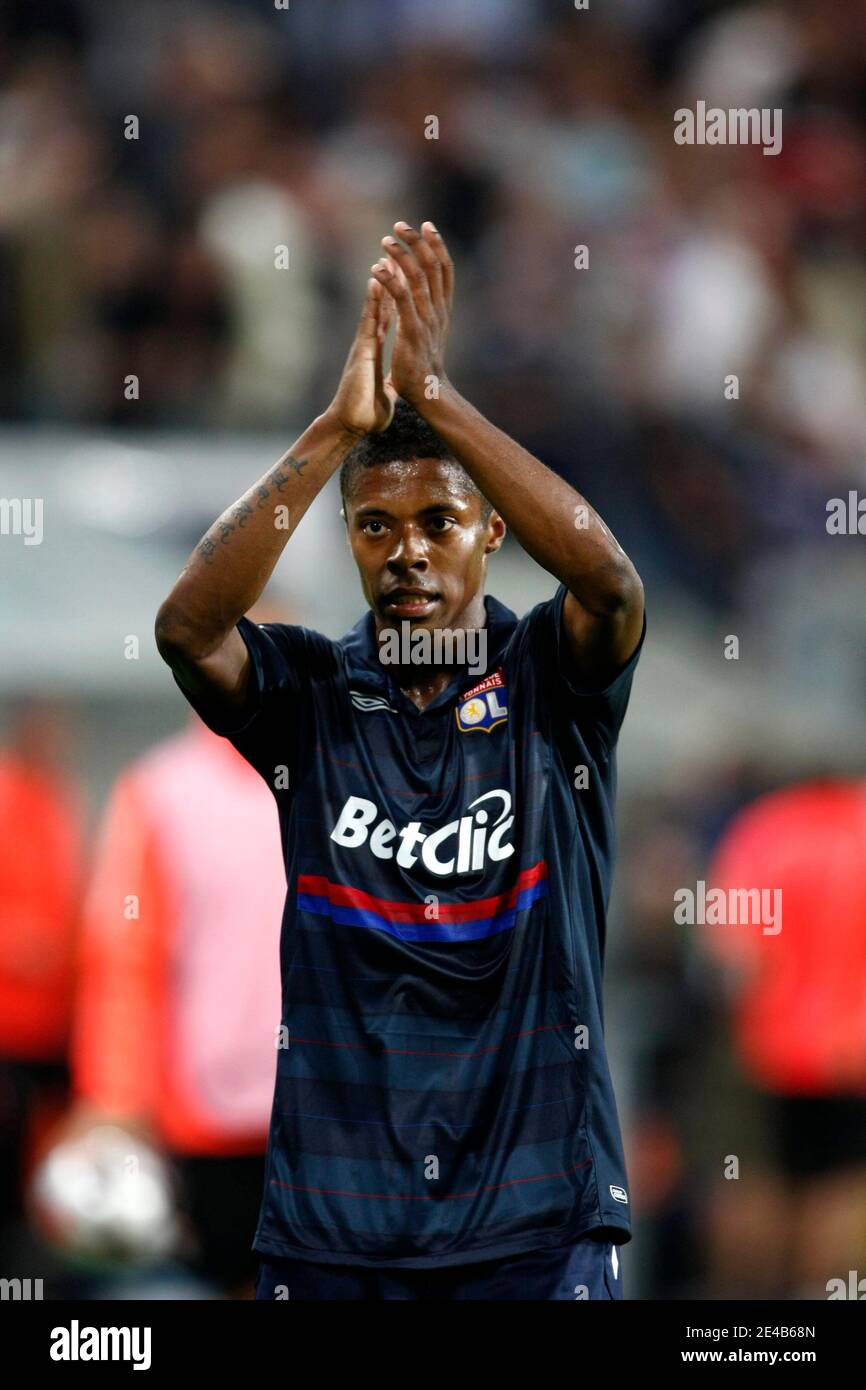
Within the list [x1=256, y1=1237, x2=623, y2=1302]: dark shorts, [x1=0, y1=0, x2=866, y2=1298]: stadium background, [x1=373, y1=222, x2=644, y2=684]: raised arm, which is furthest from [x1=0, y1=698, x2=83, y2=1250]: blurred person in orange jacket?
[x1=373, y1=222, x2=644, y2=684]: raised arm

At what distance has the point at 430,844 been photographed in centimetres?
334

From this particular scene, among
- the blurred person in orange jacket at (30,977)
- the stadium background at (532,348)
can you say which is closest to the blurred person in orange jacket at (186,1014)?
the stadium background at (532,348)

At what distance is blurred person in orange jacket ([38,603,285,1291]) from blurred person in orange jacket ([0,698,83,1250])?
1.49 feet

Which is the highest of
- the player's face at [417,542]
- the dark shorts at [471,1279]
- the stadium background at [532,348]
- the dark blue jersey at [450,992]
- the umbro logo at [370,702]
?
the stadium background at [532,348]

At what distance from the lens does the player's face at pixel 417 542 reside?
137 inches

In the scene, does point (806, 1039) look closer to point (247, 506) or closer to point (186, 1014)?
point (186, 1014)

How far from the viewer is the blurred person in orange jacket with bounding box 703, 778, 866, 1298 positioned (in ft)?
20.3

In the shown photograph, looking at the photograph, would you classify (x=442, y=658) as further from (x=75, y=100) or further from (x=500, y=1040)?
(x=75, y=100)

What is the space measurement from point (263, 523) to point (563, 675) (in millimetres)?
539

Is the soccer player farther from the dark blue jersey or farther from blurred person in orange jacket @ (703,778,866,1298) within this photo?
blurred person in orange jacket @ (703,778,866,1298)

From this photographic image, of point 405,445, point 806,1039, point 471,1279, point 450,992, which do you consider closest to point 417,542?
point 405,445

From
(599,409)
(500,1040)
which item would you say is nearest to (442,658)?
(500,1040)

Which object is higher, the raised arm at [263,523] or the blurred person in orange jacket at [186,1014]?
the raised arm at [263,523]

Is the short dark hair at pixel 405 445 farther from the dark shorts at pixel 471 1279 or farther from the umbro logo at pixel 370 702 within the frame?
the dark shorts at pixel 471 1279
